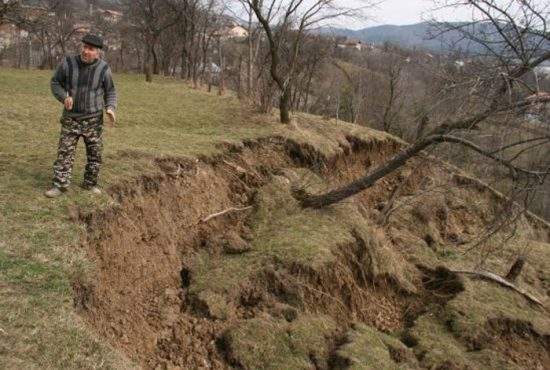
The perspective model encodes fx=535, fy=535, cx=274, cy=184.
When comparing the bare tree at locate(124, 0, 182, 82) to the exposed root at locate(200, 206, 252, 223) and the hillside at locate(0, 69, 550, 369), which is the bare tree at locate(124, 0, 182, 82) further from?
the exposed root at locate(200, 206, 252, 223)

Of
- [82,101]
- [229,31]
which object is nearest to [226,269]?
[82,101]

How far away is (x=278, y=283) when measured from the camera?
7.11 meters

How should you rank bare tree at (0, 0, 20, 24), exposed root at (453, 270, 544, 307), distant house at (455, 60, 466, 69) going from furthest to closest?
bare tree at (0, 0, 20, 24) < exposed root at (453, 270, 544, 307) < distant house at (455, 60, 466, 69)

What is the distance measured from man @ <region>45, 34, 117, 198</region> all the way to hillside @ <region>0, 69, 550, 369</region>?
0.47 meters

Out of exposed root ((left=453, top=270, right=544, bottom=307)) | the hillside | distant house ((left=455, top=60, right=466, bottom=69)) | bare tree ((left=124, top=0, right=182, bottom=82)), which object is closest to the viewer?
the hillside

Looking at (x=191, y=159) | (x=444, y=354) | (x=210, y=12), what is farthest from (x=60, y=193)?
(x=210, y=12)

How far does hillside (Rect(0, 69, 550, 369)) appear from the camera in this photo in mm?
5055

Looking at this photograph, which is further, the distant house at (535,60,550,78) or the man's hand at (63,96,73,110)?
the distant house at (535,60,550,78)

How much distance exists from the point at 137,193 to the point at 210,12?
24.7 meters

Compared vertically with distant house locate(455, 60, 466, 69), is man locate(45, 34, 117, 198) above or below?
below

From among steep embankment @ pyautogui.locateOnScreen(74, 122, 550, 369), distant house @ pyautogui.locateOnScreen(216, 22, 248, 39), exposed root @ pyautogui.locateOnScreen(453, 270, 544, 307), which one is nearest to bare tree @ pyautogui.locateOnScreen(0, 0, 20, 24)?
steep embankment @ pyautogui.locateOnScreen(74, 122, 550, 369)

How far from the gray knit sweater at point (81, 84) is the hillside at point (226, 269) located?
1087 mm

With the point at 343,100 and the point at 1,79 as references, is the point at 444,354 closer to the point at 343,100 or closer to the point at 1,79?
the point at 1,79

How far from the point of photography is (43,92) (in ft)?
47.6
